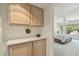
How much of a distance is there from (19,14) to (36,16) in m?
0.68

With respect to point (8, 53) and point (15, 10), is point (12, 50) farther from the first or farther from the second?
point (15, 10)

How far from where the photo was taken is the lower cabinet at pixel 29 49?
161cm

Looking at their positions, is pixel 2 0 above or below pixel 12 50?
above

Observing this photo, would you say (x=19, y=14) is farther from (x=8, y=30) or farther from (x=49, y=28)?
(x=49, y=28)

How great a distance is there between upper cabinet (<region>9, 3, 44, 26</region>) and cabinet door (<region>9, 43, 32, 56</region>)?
1.81ft

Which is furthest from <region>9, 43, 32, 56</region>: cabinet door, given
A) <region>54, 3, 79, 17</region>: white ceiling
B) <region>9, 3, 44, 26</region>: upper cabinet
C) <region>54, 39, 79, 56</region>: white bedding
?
<region>54, 3, 79, 17</region>: white ceiling

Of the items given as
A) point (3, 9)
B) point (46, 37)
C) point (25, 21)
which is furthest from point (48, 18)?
point (3, 9)

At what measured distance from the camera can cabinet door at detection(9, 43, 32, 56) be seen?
1.59 metres

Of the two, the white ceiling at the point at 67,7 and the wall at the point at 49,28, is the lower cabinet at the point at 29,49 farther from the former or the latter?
the white ceiling at the point at 67,7

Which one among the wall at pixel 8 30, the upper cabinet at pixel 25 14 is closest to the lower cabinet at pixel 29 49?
the wall at pixel 8 30

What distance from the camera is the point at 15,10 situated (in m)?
1.86

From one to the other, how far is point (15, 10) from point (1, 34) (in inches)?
23.6

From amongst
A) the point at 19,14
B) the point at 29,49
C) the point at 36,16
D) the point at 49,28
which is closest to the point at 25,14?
the point at 19,14

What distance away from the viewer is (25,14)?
212cm
